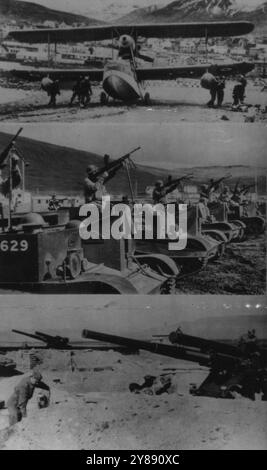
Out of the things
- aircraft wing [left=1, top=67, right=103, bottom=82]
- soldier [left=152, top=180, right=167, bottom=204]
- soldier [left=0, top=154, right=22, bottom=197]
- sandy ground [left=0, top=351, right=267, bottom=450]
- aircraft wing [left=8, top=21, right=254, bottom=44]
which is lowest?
sandy ground [left=0, top=351, right=267, bottom=450]

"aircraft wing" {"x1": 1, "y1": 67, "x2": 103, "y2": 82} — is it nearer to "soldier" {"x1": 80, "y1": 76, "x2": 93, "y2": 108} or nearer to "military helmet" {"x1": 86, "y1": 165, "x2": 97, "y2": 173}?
"soldier" {"x1": 80, "y1": 76, "x2": 93, "y2": 108}

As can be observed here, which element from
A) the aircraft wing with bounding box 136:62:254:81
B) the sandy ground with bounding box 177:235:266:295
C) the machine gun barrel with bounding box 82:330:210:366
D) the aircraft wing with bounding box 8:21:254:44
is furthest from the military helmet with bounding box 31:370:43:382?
the aircraft wing with bounding box 8:21:254:44

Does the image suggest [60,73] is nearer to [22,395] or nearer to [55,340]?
[55,340]

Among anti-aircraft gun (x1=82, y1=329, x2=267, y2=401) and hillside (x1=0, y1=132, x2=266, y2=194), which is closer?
anti-aircraft gun (x1=82, y1=329, x2=267, y2=401)

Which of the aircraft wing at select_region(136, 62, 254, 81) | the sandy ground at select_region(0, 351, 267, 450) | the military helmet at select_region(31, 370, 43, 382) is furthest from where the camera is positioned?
the aircraft wing at select_region(136, 62, 254, 81)

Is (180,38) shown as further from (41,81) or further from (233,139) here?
(41,81)

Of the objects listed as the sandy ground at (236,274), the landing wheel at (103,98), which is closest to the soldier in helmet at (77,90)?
the landing wheel at (103,98)

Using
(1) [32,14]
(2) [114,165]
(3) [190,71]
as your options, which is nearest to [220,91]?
(3) [190,71]
